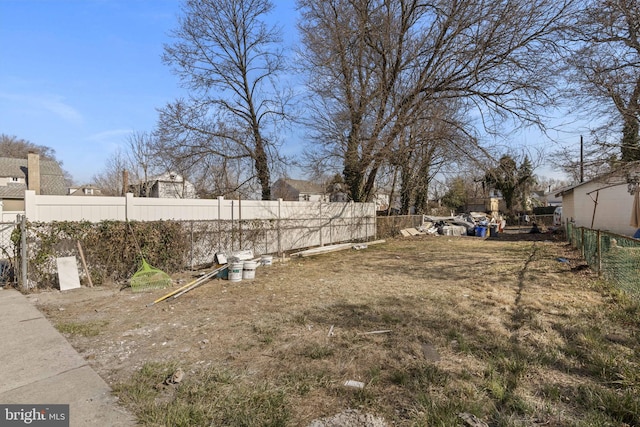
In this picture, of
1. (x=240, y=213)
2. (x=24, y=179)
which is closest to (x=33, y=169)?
(x=24, y=179)

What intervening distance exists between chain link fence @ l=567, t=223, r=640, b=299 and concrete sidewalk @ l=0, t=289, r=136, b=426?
297 inches

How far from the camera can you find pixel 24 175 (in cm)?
3297

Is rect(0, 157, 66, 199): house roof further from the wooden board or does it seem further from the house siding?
the house siding

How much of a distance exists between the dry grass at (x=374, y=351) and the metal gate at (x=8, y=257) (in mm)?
1365

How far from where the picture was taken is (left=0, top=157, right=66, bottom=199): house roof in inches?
1190

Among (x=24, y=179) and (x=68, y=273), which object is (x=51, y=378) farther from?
(x=24, y=179)

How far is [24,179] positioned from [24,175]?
42 cm

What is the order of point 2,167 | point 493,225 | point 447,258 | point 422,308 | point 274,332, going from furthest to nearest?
point 2,167 < point 493,225 < point 447,258 < point 422,308 < point 274,332

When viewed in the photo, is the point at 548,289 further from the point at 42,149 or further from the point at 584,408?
the point at 42,149

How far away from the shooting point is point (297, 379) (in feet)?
10.2

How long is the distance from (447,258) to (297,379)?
9.89 meters

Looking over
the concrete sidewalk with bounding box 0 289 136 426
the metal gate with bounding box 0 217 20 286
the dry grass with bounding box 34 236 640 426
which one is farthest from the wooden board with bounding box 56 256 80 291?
the concrete sidewalk with bounding box 0 289 136 426

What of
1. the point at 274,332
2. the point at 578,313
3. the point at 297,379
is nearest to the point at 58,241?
the point at 274,332

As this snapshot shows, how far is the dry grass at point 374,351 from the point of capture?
2.64m
